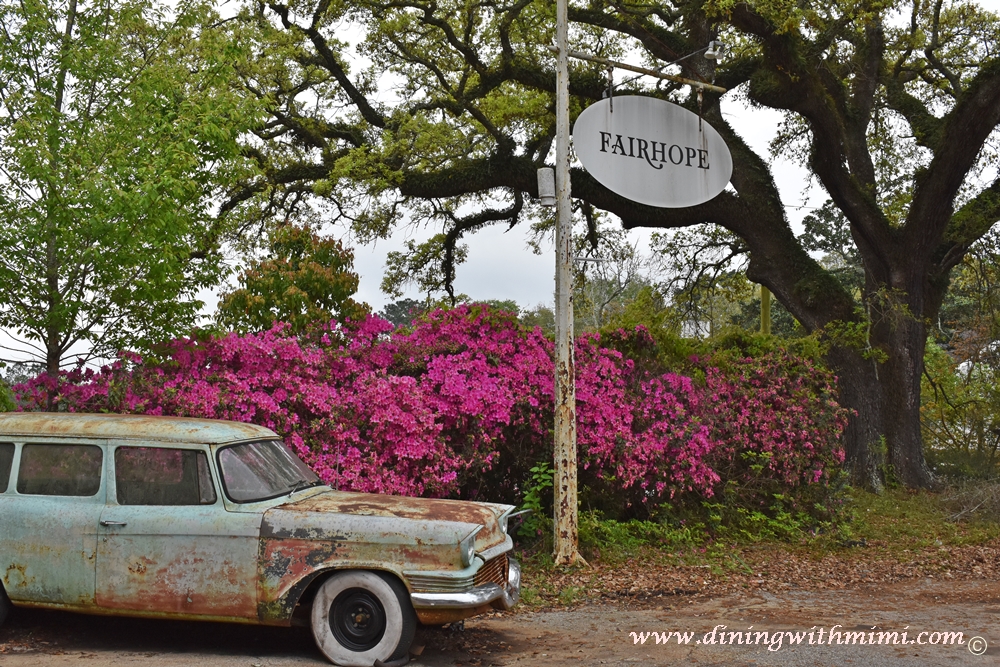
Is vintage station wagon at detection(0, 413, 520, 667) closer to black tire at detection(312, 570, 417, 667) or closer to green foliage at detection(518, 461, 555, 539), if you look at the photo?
black tire at detection(312, 570, 417, 667)

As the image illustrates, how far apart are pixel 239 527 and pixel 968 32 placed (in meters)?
18.1

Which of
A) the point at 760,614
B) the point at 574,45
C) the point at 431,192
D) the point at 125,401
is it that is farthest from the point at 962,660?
the point at 574,45

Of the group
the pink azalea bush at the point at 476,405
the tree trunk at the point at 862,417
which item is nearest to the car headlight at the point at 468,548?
the pink azalea bush at the point at 476,405

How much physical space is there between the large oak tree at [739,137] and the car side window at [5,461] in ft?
27.9

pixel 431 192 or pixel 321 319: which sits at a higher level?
pixel 431 192

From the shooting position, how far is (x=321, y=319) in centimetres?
1116

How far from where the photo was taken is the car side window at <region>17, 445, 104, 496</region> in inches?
248

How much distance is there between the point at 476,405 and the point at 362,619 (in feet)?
13.5

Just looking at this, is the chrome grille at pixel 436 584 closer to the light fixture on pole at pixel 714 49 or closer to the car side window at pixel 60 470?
the car side window at pixel 60 470

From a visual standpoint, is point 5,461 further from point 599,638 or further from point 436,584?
point 599,638

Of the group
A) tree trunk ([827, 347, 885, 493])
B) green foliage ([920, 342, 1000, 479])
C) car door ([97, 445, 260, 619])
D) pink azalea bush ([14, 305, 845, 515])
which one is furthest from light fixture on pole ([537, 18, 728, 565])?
green foliage ([920, 342, 1000, 479])

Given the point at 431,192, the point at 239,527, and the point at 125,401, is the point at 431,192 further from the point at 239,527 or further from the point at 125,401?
the point at 239,527

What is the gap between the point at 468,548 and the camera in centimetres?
576

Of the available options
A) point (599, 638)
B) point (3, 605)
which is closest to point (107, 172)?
point (3, 605)
